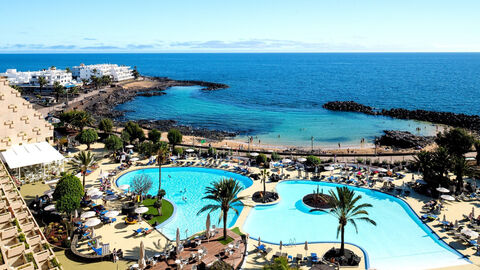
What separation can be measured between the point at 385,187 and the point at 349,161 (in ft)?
34.8

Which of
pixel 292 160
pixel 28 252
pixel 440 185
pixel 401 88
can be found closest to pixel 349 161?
pixel 292 160

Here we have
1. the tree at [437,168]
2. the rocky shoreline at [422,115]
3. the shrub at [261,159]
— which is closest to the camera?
the tree at [437,168]

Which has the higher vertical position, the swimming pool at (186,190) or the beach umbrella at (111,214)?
the beach umbrella at (111,214)

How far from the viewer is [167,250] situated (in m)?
24.9

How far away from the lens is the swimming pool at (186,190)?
101 feet

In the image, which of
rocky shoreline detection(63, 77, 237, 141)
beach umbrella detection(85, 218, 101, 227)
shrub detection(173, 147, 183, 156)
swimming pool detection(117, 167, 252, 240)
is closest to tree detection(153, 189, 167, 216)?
swimming pool detection(117, 167, 252, 240)

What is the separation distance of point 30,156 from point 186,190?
716 inches

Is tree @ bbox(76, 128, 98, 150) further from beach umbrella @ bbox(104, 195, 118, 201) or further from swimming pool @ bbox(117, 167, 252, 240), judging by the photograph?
beach umbrella @ bbox(104, 195, 118, 201)

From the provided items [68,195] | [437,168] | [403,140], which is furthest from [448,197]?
[68,195]

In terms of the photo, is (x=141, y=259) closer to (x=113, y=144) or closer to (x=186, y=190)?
(x=186, y=190)

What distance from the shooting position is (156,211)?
1278 inches

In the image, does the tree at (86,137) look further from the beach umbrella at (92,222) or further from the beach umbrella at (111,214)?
the beach umbrella at (92,222)

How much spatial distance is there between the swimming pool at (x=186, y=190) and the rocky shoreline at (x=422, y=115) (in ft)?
218

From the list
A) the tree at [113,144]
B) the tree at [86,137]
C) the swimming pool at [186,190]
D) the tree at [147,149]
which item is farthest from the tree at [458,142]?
the tree at [86,137]
